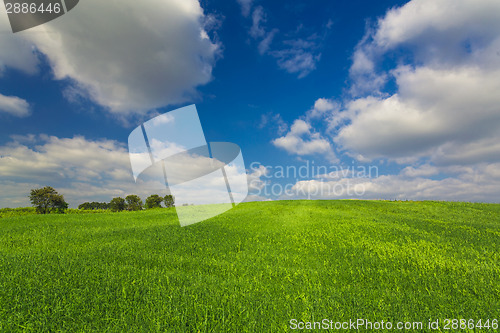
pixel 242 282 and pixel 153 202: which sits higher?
pixel 153 202

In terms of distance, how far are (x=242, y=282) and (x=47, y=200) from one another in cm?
5765

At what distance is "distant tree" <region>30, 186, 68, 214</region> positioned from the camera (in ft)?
154

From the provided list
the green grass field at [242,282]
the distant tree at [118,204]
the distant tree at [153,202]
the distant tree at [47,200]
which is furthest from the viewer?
the distant tree at [118,204]

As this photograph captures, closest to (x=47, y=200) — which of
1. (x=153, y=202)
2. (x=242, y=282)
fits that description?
(x=153, y=202)

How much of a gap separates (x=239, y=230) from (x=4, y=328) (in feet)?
39.3

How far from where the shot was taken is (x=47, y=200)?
156 ft

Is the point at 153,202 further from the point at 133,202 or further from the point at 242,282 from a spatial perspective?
the point at 242,282

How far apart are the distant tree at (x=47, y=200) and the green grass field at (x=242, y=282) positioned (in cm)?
4366

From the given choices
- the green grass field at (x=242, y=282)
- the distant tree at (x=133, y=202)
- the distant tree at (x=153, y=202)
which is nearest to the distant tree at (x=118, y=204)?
the distant tree at (x=133, y=202)

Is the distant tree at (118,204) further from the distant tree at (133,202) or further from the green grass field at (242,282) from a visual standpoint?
the green grass field at (242,282)

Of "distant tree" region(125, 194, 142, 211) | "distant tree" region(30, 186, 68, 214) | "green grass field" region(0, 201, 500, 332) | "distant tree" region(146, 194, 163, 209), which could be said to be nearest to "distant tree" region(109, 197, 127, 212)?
"distant tree" region(125, 194, 142, 211)

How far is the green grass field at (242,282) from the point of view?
5.11m

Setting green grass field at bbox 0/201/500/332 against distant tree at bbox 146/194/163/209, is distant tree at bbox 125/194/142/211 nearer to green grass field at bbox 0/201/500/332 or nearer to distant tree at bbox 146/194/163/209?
distant tree at bbox 146/194/163/209

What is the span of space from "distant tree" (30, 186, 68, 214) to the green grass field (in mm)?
43663
